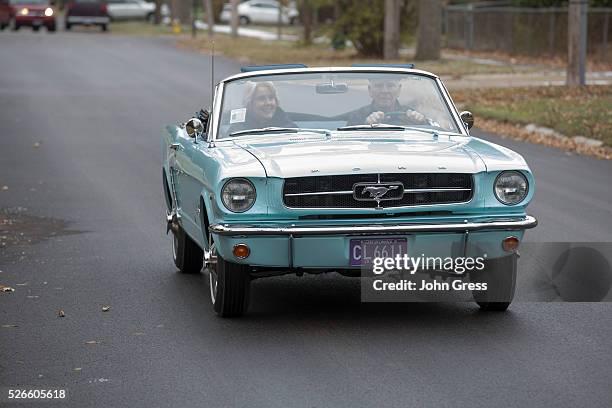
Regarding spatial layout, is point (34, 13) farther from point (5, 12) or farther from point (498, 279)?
point (498, 279)

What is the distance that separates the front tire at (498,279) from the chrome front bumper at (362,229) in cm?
33

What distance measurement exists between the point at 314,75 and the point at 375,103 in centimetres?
47

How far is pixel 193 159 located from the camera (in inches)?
369

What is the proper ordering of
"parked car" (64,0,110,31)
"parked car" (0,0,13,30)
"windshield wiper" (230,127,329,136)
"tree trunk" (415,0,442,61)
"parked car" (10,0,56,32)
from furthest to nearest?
"parked car" (64,0,110,31) < "parked car" (0,0,13,30) < "parked car" (10,0,56,32) < "tree trunk" (415,0,442,61) < "windshield wiper" (230,127,329,136)

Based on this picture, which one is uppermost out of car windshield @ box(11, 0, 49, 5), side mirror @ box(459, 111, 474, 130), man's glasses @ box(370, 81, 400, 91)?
man's glasses @ box(370, 81, 400, 91)

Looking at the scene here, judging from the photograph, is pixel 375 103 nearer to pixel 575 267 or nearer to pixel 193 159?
pixel 193 159

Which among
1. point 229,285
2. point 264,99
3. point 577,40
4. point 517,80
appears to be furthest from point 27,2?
point 229,285

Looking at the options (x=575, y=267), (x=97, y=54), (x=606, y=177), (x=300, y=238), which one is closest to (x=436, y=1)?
(x=97, y=54)

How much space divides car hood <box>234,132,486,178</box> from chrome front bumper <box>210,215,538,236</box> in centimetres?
32

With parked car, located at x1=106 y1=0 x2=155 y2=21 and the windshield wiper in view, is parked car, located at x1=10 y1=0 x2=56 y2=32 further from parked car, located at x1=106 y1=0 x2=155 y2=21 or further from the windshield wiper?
the windshield wiper

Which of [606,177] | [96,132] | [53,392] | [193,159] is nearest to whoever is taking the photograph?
[53,392]

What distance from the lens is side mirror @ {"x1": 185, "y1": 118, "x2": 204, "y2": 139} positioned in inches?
381

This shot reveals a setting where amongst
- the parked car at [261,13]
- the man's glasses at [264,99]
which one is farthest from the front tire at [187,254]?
the parked car at [261,13]

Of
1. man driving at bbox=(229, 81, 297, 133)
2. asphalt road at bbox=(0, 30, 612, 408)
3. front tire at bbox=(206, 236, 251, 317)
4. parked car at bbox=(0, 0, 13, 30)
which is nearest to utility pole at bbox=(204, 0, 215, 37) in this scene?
parked car at bbox=(0, 0, 13, 30)
